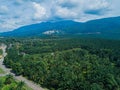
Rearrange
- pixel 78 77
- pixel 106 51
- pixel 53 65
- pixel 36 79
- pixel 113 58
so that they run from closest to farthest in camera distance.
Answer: pixel 78 77 → pixel 36 79 → pixel 53 65 → pixel 113 58 → pixel 106 51

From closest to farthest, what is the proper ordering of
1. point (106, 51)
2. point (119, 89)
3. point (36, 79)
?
point (119, 89)
point (36, 79)
point (106, 51)

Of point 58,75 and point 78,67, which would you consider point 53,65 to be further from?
point 58,75

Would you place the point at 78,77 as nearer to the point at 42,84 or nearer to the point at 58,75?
the point at 58,75

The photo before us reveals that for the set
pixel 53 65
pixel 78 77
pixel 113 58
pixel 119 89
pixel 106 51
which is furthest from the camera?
pixel 106 51

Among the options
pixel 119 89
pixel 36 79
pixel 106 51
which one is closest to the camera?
pixel 119 89

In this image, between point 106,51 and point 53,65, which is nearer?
point 53,65

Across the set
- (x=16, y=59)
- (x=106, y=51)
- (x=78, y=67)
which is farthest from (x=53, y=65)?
(x=106, y=51)

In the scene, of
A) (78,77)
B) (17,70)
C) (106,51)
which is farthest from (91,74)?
(106,51)

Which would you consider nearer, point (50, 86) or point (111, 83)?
point (111, 83)
